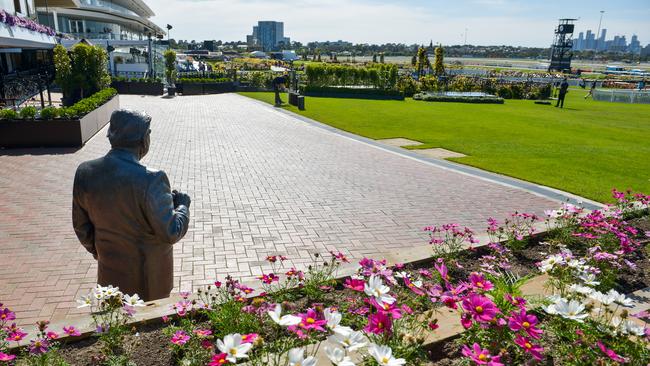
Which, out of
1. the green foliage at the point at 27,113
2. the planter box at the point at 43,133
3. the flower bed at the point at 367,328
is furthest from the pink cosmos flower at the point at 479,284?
the green foliage at the point at 27,113

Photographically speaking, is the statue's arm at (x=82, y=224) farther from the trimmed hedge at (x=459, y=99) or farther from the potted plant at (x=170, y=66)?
the trimmed hedge at (x=459, y=99)

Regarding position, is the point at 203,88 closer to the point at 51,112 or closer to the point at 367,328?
the point at 51,112

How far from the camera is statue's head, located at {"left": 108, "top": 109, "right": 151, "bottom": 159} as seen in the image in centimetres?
346

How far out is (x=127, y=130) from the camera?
346 cm

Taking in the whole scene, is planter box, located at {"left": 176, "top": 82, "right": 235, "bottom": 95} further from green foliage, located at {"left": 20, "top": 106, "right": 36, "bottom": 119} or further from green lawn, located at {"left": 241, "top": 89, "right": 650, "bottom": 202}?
green foliage, located at {"left": 20, "top": 106, "right": 36, "bottom": 119}

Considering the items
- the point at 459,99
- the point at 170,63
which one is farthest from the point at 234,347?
the point at 459,99

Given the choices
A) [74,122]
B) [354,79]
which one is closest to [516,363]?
[74,122]

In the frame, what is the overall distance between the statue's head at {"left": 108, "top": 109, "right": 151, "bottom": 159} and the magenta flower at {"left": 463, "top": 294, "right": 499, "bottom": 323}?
2.70 metres

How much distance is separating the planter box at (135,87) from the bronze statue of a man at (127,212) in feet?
93.2

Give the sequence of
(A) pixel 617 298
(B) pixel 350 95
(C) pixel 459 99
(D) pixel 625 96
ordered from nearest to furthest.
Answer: (A) pixel 617 298 → (C) pixel 459 99 → (B) pixel 350 95 → (D) pixel 625 96

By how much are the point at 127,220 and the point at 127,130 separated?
2.36ft

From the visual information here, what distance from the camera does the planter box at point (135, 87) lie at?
96.2 ft

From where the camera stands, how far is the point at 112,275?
3.78 meters

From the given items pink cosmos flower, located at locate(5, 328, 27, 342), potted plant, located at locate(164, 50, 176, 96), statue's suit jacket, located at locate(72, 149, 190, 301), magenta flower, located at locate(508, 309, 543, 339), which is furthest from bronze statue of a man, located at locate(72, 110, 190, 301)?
potted plant, located at locate(164, 50, 176, 96)
